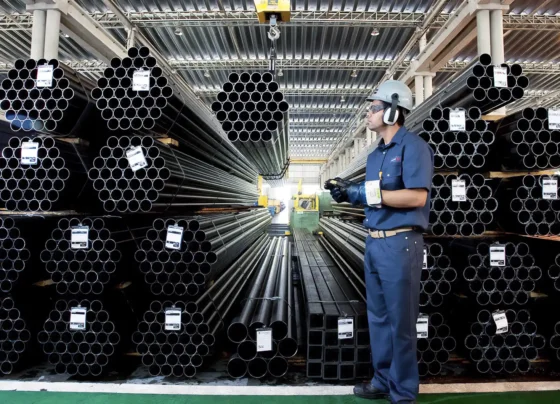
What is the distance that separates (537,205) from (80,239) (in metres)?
3.48

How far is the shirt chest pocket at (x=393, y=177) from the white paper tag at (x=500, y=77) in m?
1.15

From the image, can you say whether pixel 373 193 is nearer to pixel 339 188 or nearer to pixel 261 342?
pixel 339 188

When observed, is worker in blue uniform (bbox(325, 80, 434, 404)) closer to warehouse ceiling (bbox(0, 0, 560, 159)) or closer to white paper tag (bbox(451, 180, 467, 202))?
white paper tag (bbox(451, 180, 467, 202))

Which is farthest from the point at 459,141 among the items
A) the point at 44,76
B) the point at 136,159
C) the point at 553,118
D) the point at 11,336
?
the point at 11,336

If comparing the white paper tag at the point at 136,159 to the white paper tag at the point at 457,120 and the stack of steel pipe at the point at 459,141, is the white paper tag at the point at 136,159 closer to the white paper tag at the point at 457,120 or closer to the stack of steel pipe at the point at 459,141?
the stack of steel pipe at the point at 459,141

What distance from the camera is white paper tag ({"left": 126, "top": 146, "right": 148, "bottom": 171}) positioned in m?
2.33

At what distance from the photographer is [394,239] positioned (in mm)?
2039

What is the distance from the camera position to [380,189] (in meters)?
2.07

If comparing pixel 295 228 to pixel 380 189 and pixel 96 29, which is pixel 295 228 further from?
pixel 380 189

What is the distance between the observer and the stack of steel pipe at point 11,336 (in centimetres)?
247

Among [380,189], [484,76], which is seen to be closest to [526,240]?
[484,76]

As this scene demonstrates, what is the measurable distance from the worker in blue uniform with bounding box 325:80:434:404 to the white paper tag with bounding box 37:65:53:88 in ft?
7.88

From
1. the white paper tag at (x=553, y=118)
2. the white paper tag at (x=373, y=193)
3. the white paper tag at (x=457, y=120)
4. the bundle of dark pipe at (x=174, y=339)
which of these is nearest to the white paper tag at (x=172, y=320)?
the bundle of dark pipe at (x=174, y=339)

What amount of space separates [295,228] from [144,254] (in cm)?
858
